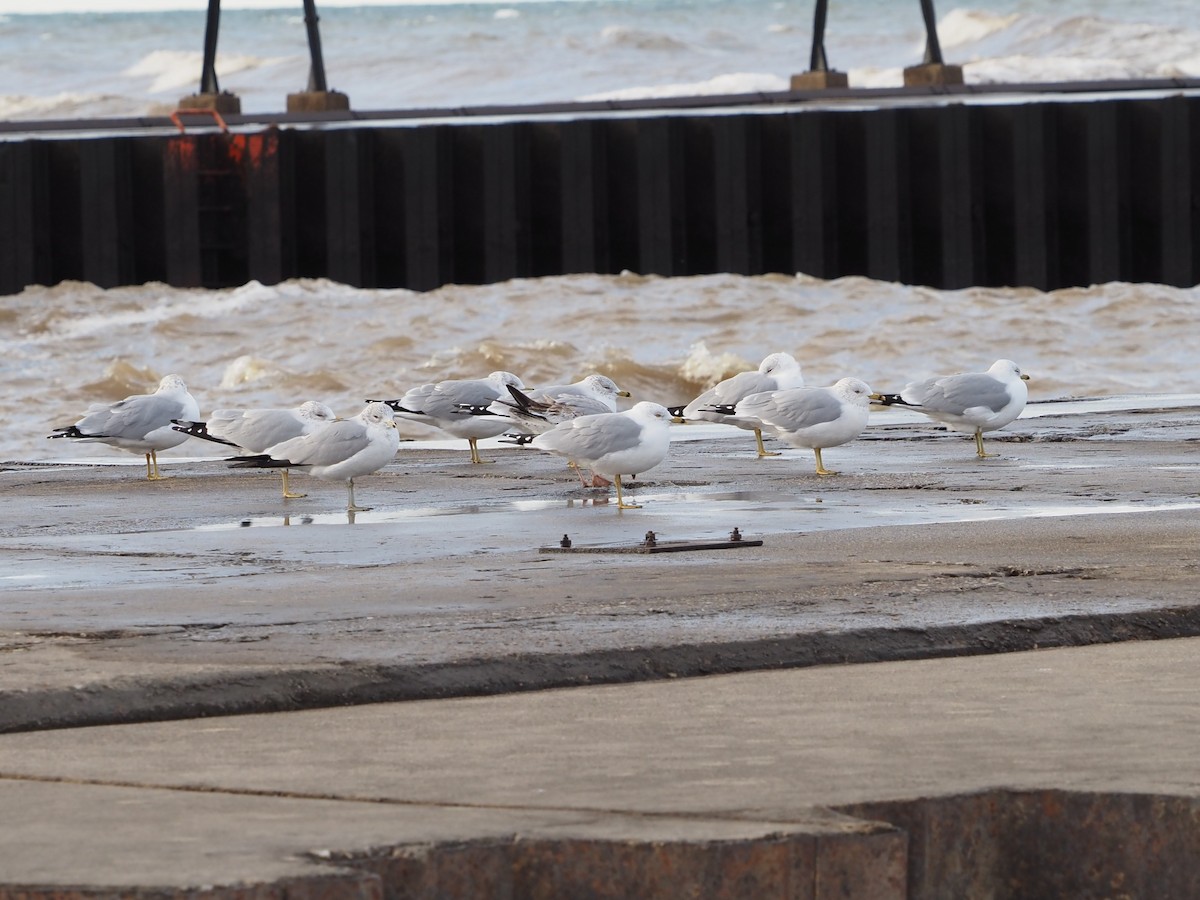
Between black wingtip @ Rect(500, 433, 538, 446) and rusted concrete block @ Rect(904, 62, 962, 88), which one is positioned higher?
rusted concrete block @ Rect(904, 62, 962, 88)

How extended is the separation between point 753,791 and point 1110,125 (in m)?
18.9

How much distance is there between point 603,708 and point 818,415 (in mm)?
6131

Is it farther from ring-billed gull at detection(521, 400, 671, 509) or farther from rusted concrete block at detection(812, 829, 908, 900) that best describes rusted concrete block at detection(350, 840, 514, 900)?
ring-billed gull at detection(521, 400, 671, 509)

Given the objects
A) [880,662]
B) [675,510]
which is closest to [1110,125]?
[675,510]

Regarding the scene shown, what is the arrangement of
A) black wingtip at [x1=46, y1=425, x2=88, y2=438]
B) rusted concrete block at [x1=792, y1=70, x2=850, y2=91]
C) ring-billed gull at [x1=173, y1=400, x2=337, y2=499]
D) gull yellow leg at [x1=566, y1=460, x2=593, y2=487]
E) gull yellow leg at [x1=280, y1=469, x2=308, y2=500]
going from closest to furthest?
gull yellow leg at [x1=280, y1=469, x2=308, y2=500] → gull yellow leg at [x1=566, y1=460, x2=593, y2=487] → ring-billed gull at [x1=173, y1=400, x2=337, y2=499] → black wingtip at [x1=46, y1=425, x2=88, y2=438] → rusted concrete block at [x1=792, y1=70, x2=850, y2=91]

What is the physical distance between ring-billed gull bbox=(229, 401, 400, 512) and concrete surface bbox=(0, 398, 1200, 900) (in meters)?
1.01

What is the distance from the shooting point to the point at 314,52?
2650cm

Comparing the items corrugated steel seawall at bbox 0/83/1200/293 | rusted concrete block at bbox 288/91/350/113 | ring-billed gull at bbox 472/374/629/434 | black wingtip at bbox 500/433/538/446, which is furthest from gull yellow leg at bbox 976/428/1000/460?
rusted concrete block at bbox 288/91/350/113

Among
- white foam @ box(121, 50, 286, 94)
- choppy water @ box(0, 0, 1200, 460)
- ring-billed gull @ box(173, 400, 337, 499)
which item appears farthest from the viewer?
white foam @ box(121, 50, 286, 94)

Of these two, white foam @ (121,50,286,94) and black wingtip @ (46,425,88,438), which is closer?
black wingtip @ (46,425,88,438)

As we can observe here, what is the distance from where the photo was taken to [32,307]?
23125mm

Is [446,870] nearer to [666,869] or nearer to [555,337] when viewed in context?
[666,869]

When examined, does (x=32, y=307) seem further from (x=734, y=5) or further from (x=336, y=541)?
(x=734, y=5)

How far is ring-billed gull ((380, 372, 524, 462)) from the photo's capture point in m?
11.2
